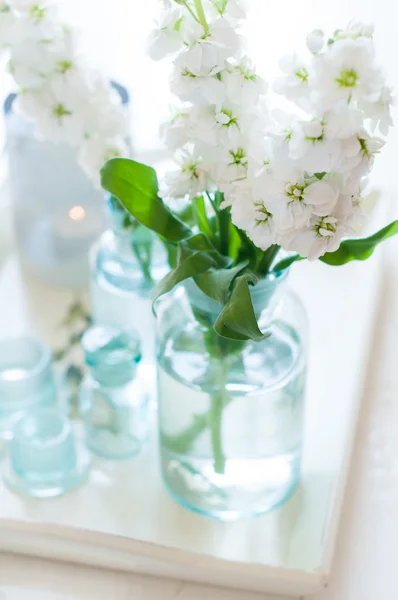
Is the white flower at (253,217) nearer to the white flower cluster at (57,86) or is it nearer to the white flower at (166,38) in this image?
the white flower at (166,38)

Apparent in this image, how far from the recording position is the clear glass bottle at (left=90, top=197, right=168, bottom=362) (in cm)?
75

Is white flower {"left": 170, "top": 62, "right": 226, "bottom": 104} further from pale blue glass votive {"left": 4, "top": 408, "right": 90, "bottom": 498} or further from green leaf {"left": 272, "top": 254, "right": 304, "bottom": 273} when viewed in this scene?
pale blue glass votive {"left": 4, "top": 408, "right": 90, "bottom": 498}

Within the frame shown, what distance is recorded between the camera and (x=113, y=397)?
716mm

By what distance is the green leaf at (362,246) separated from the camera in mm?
538

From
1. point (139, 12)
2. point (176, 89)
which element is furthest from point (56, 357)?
point (139, 12)

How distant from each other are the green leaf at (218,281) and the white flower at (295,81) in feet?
0.40

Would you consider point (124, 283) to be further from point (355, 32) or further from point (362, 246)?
point (355, 32)

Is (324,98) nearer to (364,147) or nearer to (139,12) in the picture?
(364,147)

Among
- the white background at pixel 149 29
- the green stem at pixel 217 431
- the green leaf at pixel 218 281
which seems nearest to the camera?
the green leaf at pixel 218 281

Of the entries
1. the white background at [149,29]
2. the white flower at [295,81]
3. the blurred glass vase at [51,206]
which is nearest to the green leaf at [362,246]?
the white flower at [295,81]

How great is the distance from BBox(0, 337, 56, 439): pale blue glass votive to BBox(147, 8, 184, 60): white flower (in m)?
0.34

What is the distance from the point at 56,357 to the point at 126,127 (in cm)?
22

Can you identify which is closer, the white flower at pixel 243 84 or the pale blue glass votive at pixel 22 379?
the white flower at pixel 243 84

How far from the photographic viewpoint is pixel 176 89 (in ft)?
1.51
